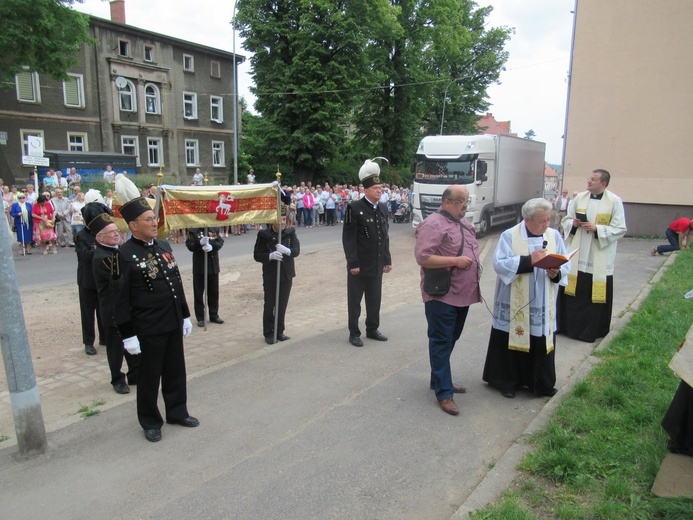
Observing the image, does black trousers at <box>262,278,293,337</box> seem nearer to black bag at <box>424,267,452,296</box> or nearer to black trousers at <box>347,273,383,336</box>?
black trousers at <box>347,273,383,336</box>

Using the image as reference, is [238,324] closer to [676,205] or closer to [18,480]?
[18,480]

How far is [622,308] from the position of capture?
28.4 ft

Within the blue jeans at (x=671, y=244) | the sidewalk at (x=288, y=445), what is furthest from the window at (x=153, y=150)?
the sidewalk at (x=288, y=445)

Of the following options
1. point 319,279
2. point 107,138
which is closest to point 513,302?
point 319,279

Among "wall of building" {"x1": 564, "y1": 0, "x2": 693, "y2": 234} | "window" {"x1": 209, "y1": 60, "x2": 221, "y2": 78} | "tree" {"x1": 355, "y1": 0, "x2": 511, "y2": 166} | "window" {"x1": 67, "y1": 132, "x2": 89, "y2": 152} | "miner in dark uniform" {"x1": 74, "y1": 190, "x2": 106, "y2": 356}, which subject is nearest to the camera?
"miner in dark uniform" {"x1": 74, "y1": 190, "x2": 106, "y2": 356}

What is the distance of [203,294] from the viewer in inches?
321

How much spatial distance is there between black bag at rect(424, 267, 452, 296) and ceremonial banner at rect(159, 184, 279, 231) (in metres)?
2.84

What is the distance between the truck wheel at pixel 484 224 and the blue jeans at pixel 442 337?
613 inches

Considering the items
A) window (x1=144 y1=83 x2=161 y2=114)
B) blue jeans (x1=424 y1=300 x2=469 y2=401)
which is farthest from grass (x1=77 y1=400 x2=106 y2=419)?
window (x1=144 y1=83 x2=161 y2=114)

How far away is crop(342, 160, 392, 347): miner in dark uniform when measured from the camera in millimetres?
6742

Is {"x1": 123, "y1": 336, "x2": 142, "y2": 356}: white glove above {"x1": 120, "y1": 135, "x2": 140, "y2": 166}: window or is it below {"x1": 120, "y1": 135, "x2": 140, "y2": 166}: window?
below

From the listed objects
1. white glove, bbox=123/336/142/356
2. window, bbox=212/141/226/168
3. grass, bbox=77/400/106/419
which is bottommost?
grass, bbox=77/400/106/419

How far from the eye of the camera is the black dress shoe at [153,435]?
14.2 feet

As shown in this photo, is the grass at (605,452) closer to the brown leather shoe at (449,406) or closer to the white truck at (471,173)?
the brown leather shoe at (449,406)
